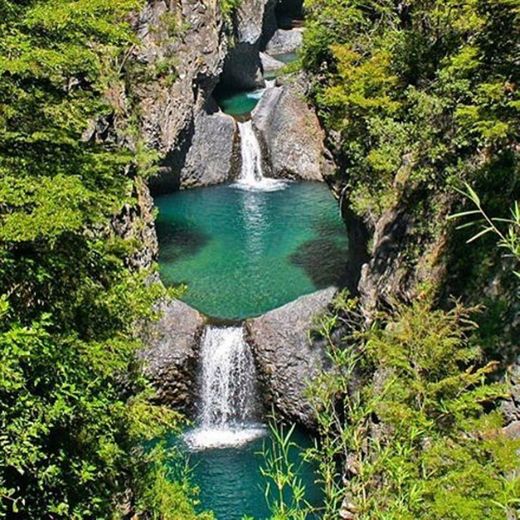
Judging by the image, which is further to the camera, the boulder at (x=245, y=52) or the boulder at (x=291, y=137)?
the boulder at (x=245, y=52)

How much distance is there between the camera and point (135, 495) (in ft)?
36.1

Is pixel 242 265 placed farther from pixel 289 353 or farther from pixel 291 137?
pixel 291 137

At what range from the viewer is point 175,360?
61.3 ft

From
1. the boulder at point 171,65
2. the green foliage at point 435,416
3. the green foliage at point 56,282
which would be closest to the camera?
the green foliage at point 435,416

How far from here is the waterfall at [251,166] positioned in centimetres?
3225

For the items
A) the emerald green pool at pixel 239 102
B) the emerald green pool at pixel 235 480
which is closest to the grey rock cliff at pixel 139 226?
the emerald green pool at pixel 235 480

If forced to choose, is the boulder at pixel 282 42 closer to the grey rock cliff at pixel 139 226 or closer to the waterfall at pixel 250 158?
the waterfall at pixel 250 158

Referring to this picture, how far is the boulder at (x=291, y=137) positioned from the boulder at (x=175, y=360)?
14651mm

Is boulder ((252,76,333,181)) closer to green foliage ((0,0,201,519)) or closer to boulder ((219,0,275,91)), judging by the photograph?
boulder ((219,0,275,91))

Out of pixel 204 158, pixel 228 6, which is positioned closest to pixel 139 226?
pixel 204 158

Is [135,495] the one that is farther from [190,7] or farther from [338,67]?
[190,7]

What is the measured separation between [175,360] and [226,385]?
1.58m

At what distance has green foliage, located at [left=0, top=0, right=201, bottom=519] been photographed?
7609mm

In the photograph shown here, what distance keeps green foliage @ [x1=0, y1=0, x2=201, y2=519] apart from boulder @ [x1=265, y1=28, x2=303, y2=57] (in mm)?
41333
